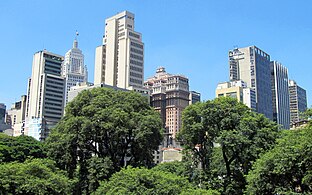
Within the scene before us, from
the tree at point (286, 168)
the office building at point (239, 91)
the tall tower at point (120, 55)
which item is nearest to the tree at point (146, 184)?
the tree at point (286, 168)

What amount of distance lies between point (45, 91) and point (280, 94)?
87.9 m

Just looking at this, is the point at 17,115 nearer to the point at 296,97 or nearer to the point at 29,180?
the point at 296,97

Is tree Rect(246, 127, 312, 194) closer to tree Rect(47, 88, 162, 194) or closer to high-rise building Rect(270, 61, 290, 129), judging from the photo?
tree Rect(47, 88, 162, 194)

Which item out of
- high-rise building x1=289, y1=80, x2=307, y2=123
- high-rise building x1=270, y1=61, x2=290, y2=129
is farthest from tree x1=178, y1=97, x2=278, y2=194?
high-rise building x1=289, y1=80, x2=307, y2=123

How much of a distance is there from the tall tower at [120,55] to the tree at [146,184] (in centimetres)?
8705

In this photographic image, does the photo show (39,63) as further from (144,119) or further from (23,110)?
(144,119)

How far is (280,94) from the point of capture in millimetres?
150000

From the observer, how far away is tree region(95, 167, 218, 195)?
20.2m

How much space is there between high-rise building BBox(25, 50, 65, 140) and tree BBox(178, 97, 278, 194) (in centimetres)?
10325

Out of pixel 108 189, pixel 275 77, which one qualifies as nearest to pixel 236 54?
pixel 275 77

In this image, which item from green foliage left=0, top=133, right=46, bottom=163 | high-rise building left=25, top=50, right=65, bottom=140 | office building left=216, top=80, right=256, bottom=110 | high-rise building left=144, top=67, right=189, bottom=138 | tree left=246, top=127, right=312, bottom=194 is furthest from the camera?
high-rise building left=144, top=67, right=189, bottom=138

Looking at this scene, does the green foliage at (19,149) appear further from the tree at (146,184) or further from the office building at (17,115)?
the office building at (17,115)

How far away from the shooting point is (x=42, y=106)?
12938 cm

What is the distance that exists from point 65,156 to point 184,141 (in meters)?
9.29
